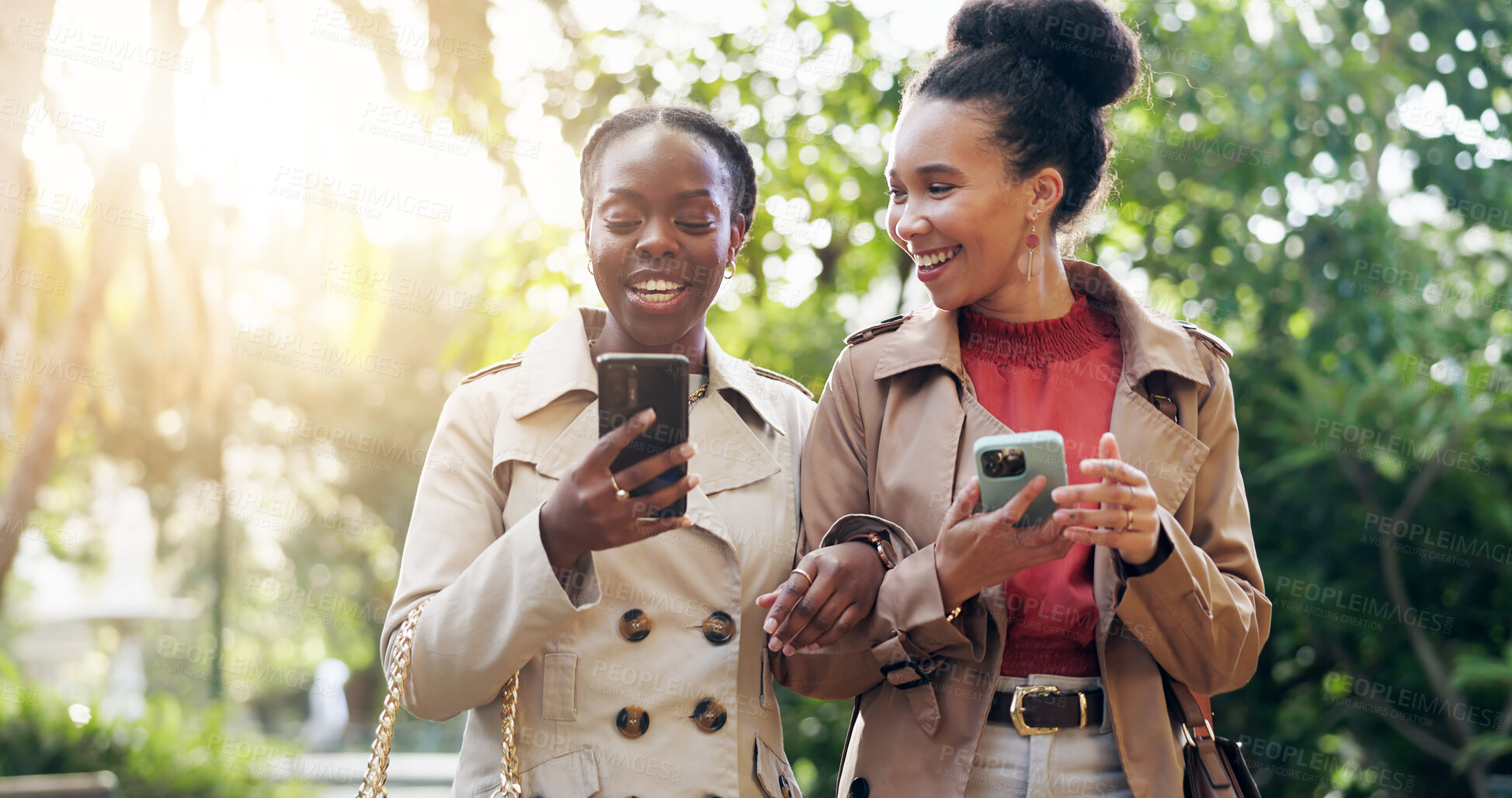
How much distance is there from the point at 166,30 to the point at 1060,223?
4.72 m

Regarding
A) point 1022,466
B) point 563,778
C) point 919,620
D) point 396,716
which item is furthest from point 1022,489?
point 396,716

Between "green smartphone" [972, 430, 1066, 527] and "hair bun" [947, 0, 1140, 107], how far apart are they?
1.02m

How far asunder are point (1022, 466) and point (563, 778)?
1.12 m

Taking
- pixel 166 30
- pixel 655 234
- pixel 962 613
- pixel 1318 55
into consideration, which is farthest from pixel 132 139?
pixel 1318 55

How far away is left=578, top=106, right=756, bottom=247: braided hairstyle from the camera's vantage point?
2.79 metres

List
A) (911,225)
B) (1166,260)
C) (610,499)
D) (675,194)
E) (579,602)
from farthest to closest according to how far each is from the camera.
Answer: (1166,260) < (675,194) < (911,225) < (579,602) < (610,499)

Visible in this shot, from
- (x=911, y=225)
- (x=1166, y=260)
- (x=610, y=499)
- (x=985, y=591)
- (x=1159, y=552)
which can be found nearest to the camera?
(x=610, y=499)

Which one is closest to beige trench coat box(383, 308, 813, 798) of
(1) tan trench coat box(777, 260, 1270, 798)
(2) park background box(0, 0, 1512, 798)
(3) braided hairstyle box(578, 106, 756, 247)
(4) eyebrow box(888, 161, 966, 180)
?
(1) tan trench coat box(777, 260, 1270, 798)

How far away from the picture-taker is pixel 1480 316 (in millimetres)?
6715

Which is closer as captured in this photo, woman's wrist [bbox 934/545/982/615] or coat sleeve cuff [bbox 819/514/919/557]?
woman's wrist [bbox 934/545/982/615]

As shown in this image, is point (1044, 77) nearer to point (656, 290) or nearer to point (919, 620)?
point (656, 290)

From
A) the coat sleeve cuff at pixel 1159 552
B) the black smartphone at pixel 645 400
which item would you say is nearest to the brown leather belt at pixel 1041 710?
the coat sleeve cuff at pixel 1159 552

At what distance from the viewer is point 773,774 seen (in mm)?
2648

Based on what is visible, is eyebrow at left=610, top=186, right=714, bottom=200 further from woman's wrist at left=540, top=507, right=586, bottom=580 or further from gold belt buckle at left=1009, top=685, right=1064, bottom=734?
gold belt buckle at left=1009, top=685, right=1064, bottom=734
